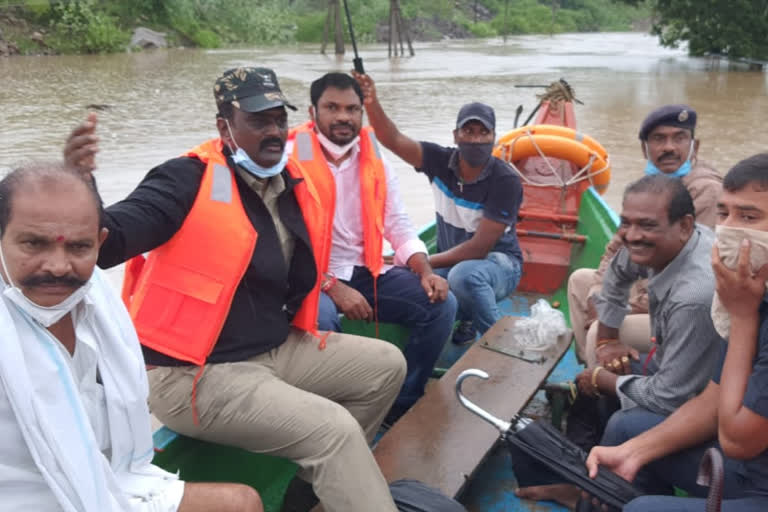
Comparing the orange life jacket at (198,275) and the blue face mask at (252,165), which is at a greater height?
the blue face mask at (252,165)

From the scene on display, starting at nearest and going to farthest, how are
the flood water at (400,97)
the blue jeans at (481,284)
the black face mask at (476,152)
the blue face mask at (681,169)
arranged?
the blue face mask at (681,169)
the blue jeans at (481,284)
the black face mask at (476,152)
the flood water at (400,97)

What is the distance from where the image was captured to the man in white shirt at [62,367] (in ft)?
4.52

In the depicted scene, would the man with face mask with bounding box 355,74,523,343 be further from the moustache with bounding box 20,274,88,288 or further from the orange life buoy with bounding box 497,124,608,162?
the moustache with bounding box 20,274,88,288

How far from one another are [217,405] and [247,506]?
1.48 feet

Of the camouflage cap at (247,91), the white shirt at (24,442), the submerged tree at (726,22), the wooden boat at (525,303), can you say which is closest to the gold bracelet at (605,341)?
the wooden boat at (525,303)

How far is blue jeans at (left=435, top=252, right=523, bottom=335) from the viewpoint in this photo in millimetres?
3293

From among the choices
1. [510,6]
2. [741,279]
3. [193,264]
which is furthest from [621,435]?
[510,6]

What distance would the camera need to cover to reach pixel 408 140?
3.59m

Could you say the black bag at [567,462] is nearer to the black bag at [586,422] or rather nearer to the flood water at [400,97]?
the black bag at [586,422]

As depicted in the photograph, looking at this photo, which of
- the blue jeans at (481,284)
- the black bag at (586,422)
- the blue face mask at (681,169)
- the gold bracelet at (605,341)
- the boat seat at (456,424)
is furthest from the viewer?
the blue jeans at (481,284)

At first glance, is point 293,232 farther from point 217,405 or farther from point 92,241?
point 92,241

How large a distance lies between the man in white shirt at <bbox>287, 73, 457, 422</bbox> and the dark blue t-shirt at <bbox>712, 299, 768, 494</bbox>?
4.78 ft

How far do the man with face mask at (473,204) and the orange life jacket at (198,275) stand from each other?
48.7 inches

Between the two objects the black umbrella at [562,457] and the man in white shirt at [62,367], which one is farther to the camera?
the black umbrella at [562,457]
